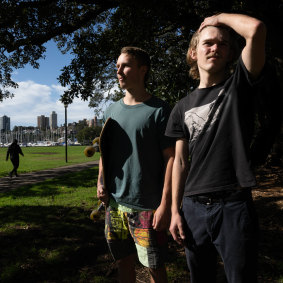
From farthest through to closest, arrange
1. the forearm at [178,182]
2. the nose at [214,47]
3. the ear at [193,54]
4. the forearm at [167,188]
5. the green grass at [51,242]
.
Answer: the green grass at [51,242] < the forearm at [167,188] < the ear at [193,54] < the forearm at [178,182] < the nose at [214,47]

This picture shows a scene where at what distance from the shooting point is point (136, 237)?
6.89 feet

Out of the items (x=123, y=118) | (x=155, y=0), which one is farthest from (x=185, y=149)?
(x=155, y=0)

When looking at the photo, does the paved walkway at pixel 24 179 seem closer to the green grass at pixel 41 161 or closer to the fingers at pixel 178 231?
the green grass at pixel 41 161

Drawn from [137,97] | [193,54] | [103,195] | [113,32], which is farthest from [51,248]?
[113,32]

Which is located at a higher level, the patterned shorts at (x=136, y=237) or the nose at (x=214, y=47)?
the nose at (x=214, y=47)

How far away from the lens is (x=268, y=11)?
20.3ft

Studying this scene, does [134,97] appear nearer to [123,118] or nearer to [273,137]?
[123,118]

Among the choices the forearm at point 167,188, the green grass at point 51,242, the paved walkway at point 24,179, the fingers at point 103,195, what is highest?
the forearm at point 167,188

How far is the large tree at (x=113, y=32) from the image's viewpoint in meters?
6.70

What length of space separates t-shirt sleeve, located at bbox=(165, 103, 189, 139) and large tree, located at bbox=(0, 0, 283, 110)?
4.73 meters

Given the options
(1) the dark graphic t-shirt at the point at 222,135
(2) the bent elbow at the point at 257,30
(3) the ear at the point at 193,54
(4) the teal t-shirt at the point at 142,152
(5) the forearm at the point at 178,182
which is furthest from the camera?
(4) the teal t-shirt at the point at 142,152

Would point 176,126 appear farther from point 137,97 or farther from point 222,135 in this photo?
point 137,97

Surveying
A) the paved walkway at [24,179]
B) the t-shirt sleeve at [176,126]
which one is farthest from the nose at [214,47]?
A: the paved walkway at [24,179]

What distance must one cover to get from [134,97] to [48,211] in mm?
5416
